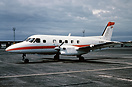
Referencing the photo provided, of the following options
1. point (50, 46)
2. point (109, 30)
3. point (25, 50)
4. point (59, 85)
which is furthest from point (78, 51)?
point (59, 85)

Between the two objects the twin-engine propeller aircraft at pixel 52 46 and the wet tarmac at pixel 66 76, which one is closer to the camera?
the wet tarmac at pixel 66 76

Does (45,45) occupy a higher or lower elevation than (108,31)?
lower

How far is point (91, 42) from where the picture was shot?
24906 millimetres

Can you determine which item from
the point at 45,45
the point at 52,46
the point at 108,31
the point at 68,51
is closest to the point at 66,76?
the point at 68,51

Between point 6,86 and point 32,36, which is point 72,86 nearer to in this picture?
point 6,86

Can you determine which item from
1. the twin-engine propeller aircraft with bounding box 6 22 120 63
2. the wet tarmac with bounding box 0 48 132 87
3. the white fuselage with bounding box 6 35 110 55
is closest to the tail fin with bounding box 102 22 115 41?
the twin-engine propeller aircraft with bounding box 6 22 120 63

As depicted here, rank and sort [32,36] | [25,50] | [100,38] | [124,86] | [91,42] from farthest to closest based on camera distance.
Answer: [100,38]
[91,42]
[32,36]
[25,50]
[124,86]

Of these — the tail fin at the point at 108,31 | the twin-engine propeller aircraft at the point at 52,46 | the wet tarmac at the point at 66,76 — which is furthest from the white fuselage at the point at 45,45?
the tail fin at the point at 108,31

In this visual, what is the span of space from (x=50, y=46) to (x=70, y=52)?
311cm

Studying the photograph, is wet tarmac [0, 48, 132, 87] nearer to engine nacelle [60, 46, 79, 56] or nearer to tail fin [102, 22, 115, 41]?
engine nacelle [60, 46, 79, 56]

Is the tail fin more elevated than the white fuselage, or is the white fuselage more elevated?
the tail fin

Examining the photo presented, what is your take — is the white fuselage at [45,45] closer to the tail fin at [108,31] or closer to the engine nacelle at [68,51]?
the engine nacelle at [68,51]

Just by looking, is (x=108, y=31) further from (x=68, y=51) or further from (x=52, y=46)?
(x=52, y=46)

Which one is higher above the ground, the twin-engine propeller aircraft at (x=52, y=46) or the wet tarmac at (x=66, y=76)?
the twin-engine propeller aircraft at (x=52, y=46)
